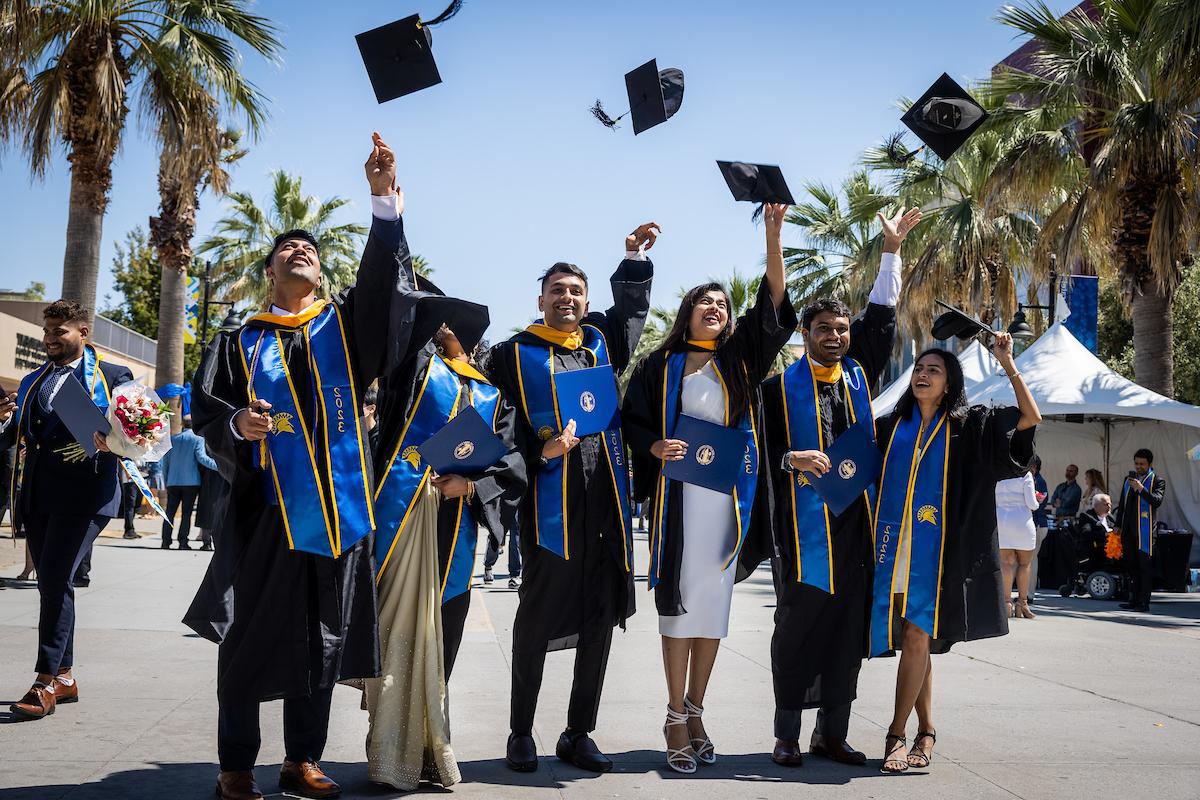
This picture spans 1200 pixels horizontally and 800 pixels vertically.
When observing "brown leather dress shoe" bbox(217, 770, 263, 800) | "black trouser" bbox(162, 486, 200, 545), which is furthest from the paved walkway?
"black trouser" bbox(162, 486, 200, 545)

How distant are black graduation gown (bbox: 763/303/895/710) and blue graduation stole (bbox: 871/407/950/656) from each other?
0.07m

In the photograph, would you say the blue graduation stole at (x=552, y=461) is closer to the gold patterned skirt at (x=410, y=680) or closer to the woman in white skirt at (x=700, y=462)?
the woman in white skirt at (x=700, y=462)

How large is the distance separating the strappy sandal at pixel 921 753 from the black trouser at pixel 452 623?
1.95 m

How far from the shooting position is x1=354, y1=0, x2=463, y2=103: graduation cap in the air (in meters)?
5.12

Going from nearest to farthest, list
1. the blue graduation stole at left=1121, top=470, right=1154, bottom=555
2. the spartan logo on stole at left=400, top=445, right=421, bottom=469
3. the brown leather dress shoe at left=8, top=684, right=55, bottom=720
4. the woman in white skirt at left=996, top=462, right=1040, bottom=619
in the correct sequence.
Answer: the spartan logo on stole at left=400, top=445, right=421, bottom=469 → the brown leather dress shoe at left=8, top=684, right=55, bottom=720 → the woman in white skirt at left=996, top=462, right=1040, bottom=619 → the blue graduation stole at left=1121, top=470, right=1154, bottom=555

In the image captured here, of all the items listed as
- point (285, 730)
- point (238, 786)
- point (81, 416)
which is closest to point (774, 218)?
point (285, 730)

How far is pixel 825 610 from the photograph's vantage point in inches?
195

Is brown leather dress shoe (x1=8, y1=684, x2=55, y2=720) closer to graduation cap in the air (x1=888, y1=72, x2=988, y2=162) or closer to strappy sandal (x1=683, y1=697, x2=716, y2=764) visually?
strappy sandal (x1=683, y1=697, x2=716, y2=764)

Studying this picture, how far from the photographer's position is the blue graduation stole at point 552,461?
4.78 metres

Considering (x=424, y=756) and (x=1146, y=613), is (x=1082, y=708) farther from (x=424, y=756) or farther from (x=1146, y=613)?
(x=1146, y=613)

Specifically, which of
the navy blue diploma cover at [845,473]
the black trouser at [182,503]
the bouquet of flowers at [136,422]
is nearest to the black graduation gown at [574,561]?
the navy blue diploma cover at [845,473]

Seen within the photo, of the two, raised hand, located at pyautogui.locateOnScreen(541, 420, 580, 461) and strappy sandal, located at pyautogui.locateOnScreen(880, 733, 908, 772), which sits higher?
raised hand, located at pyautogui.locateOnScreen(541, 420, 580, 461)

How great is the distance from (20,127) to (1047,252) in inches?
578

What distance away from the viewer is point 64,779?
4152 mm
